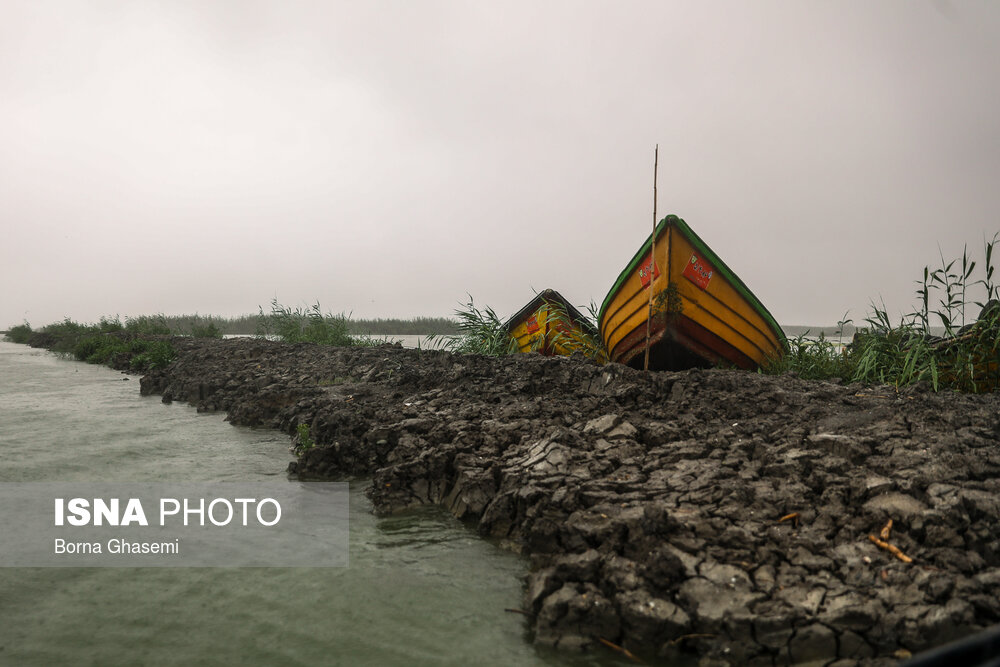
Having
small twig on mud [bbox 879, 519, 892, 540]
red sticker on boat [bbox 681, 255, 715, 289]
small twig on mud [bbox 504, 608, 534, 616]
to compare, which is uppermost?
red sticker on boat [bbox 681, 255, 715, 289]

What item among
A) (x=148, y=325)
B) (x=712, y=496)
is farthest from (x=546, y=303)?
(x=148, y=325)

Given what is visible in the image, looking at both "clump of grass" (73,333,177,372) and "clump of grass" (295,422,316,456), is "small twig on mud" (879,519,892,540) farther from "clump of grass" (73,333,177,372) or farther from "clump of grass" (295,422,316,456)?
"clump of grass" (73,333,177,372)

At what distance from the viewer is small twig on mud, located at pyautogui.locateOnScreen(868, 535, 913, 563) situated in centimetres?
265

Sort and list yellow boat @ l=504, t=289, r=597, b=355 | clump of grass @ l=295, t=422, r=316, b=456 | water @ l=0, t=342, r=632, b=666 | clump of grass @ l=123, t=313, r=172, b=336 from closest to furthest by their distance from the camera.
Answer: water @ l=0, t=342, r=632, b=666, clump of grass @ l=295, t=422, r=316, b=456, yellow boat @ l=504, t=289, r=597, b=355, clump of grass @ l=123, t=313, r=172, b=336

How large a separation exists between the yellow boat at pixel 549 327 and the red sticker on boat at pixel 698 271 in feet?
8.04

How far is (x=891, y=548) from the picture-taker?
2729 mm

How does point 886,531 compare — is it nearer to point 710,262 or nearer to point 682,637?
point 682,637

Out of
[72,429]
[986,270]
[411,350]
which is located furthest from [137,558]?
[986,270]

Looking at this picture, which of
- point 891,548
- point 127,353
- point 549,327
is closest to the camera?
point 891,548

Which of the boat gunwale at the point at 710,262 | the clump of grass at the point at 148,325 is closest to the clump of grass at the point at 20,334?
the clump of grass at the point at 148,325

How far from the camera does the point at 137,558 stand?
366 cm

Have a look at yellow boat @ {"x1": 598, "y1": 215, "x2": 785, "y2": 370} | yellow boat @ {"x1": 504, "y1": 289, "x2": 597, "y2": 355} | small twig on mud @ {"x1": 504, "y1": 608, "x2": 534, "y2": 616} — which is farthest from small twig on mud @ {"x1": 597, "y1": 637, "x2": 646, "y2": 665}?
yellow boat @ {"x1": 504, "y1": 289, "x2": 597, "y2": 355}

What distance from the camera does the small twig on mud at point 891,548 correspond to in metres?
2.65

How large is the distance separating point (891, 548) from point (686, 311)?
181 inches
